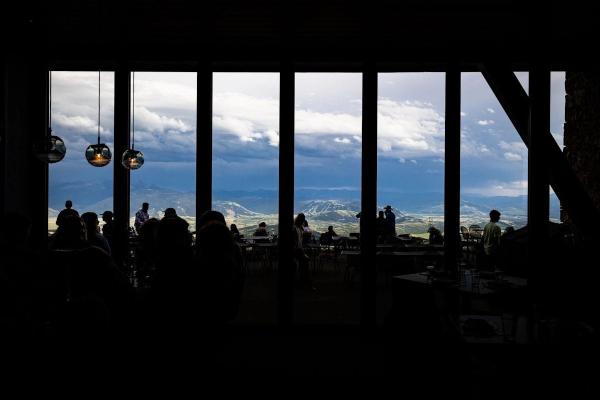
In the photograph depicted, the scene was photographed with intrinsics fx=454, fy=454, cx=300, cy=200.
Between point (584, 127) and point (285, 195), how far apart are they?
4.64 meters

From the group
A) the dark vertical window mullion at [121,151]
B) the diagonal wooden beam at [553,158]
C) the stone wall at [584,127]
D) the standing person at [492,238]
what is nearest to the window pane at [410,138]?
the diagonal wooden beam at [553,158]

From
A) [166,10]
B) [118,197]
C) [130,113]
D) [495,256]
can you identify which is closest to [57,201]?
[118,197]

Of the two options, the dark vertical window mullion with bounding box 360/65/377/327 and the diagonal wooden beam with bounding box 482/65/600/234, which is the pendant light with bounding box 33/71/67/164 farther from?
the diagonal wooden beam with bounding box 482/65/600/234

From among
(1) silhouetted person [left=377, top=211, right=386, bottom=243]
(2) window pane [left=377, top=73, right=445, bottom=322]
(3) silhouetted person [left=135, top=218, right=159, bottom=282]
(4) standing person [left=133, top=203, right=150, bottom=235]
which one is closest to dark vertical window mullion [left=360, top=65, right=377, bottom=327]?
(2) window pane [left=377, top=73, right=445, bottom=322]

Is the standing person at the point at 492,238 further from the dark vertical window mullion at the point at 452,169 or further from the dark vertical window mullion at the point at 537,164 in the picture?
the dark vertical window mullion at the point at 537,164

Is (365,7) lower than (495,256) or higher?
higher

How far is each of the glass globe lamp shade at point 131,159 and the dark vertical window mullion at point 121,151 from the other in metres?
0.09

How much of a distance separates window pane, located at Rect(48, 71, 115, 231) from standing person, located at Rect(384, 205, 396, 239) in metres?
6.11

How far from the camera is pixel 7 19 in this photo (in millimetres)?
3760

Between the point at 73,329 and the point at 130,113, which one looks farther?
the point at 130,113

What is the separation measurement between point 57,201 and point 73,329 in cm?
471

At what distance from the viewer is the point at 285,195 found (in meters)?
5.28

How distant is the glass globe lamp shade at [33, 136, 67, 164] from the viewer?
473 cm

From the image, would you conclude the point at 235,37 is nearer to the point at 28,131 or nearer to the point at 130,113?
the point at 130,113
